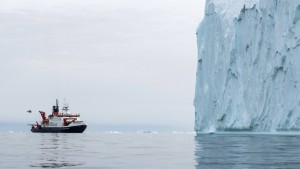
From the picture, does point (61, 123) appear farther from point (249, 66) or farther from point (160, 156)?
point (160, 156)

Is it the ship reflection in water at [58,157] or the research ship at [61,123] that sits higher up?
the ship reflection in water at [58,157]

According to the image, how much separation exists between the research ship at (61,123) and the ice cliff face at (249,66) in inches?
1219

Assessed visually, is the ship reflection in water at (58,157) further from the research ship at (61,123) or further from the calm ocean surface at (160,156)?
the research ship at (61,123)

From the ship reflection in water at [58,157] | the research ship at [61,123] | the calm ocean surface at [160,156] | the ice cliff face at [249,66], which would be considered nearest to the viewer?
the calm ocean surface at [160,156]

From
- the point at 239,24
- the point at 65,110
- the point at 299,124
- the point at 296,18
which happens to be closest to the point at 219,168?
the point at 299,124

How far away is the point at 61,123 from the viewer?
3172 inches

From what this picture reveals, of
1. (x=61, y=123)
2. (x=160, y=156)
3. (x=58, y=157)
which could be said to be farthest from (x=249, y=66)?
(x=61, y=123)

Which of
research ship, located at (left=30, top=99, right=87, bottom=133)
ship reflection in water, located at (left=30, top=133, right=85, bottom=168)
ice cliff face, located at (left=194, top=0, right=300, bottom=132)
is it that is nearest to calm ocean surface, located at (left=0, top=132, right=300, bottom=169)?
ship reflection in water, located at (left=30, top=133, right=85, bottom=168)

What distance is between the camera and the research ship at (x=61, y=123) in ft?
259

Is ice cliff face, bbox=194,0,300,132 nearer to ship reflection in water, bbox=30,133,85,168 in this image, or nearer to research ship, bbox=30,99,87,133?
ship reflection in water, bbox=30,133,85,168

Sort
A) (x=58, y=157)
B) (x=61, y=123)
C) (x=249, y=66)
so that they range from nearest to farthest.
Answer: (x=58, y=157)
(x=249, y=66)
(x=61, y=123)

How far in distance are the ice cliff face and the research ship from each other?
31.0 m

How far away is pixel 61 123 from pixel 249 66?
140 ft

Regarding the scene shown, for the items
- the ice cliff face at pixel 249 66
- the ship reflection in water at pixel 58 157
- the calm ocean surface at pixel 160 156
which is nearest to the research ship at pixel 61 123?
the ice cliff face at pixel 249 66
